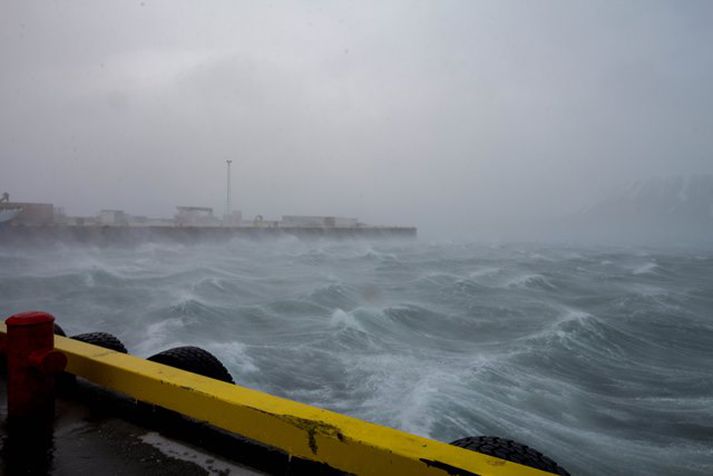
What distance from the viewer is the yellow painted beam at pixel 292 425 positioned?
1.86 meters

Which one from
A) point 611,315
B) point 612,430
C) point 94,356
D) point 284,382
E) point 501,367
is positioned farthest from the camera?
point 611,315

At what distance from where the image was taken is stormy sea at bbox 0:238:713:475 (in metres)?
5.58

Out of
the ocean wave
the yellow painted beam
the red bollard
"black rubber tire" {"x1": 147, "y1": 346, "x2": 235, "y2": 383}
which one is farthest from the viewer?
the ocean wave

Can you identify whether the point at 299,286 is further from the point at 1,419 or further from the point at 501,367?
the point at 1,419

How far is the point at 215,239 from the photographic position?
44.1 metres

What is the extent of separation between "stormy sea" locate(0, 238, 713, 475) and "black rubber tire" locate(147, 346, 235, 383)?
259 centimetres

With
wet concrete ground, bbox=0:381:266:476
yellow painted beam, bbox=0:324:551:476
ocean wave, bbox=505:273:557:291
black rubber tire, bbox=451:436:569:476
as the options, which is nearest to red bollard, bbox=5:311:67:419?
wet concrete ground, bbox=0:381:266:476

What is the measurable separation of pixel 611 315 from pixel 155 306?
12.6 meters

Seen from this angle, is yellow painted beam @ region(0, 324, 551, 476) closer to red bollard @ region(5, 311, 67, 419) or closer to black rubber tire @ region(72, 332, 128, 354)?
red bollard @ region(5, 311, 67, 419)

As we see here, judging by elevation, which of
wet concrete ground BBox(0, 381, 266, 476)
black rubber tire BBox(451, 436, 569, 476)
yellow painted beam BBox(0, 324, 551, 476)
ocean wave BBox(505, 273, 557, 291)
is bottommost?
ocean wave BBox(505, 273, 557, 291)

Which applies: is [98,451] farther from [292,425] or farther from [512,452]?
[512,452]

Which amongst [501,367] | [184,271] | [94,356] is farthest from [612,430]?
[184,271]

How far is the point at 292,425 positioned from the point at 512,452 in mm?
1156

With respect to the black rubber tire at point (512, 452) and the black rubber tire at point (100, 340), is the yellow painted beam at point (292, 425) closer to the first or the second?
the black rubber tire at point (512, 452)
